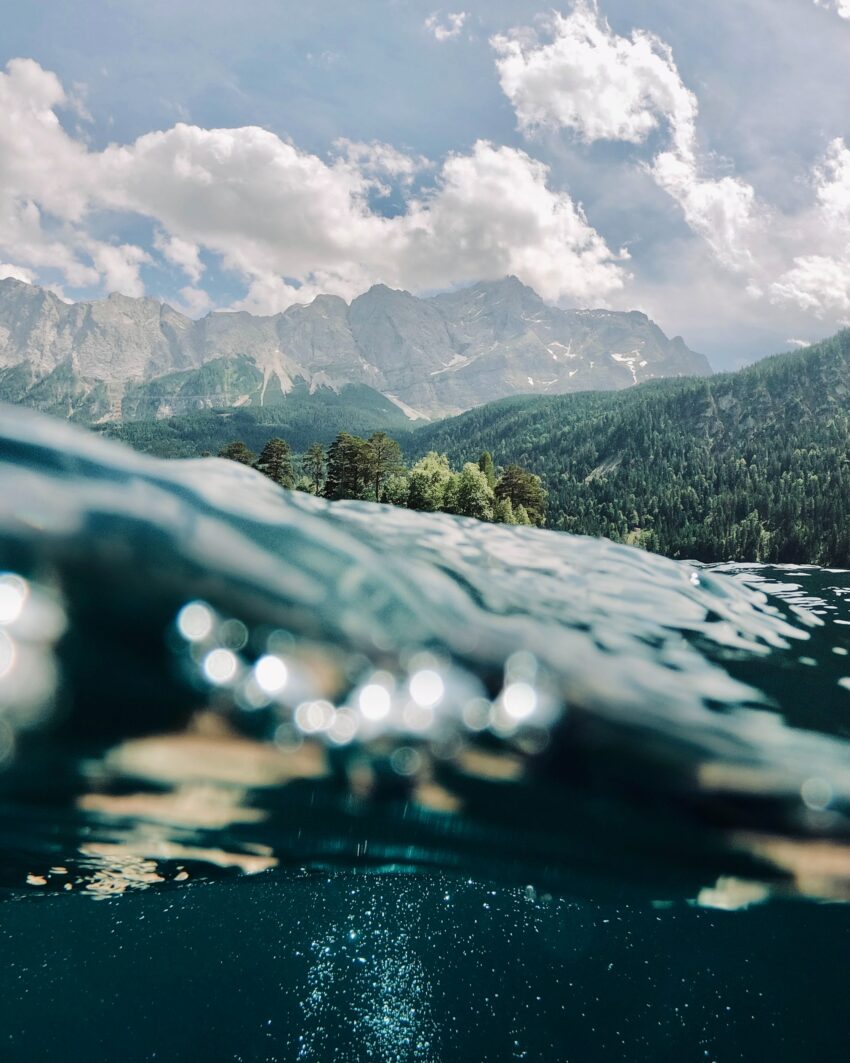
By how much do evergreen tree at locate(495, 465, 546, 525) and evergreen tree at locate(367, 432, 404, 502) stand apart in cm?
1125

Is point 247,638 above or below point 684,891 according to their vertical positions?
above

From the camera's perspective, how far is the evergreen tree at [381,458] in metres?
49.8

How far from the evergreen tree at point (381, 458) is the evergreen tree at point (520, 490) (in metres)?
11.3

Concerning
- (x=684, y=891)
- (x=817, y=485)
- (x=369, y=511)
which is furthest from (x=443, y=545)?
(x=817, y=485)

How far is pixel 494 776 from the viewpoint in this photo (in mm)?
4703

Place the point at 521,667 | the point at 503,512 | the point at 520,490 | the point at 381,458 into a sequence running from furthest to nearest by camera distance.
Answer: the point at 520,490 < the point at 381,458 < the point at 503,512 < the point at 521,667

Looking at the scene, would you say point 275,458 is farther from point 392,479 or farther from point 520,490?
point 520,490

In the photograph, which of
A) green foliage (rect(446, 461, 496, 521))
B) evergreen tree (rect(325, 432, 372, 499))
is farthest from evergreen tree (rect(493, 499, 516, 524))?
evergreen tree (rect(325, 432, 372, 499))

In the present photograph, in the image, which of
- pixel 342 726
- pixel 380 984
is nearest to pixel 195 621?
pixel 342 726

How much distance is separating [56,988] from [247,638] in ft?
119

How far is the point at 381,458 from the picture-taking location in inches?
2007

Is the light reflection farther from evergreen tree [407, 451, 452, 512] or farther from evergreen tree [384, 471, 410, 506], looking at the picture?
evergreen tree [384, 471, 410, 506]

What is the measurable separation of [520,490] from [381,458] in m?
15.4

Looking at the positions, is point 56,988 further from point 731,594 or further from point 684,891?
point 731,594
